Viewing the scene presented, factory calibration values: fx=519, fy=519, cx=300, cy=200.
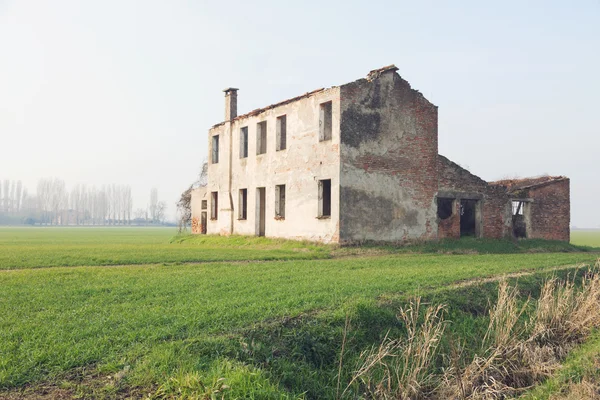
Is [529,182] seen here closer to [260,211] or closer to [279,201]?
[279,201]

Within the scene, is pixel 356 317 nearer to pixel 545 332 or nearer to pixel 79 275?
pixel 545 332

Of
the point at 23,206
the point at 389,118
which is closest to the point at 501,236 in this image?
the point at 389,118

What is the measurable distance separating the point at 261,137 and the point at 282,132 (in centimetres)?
158

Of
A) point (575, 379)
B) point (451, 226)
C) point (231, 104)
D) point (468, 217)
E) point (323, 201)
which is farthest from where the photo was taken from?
point (231, 104)

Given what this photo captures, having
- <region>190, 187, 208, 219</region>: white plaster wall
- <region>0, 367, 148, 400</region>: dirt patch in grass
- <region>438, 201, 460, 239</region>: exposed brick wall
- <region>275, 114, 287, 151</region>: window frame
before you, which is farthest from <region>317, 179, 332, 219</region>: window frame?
<region>0, 367, 148, 400</region>: dirt patch in grass

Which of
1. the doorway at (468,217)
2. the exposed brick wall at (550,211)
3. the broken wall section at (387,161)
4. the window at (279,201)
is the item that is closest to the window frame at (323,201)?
the broken wall section at (387,161)

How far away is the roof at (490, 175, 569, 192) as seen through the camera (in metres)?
26.3

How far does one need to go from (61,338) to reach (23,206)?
160412 millimetres

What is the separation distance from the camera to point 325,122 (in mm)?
21094

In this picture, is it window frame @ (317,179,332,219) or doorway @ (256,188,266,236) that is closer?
window frame @ (317,179,332,219)

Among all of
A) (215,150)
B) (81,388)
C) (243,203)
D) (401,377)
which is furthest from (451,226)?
(81,388)

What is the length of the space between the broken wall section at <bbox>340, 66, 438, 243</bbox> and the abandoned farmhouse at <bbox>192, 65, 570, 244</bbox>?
4 cm

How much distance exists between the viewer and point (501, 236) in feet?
79.8

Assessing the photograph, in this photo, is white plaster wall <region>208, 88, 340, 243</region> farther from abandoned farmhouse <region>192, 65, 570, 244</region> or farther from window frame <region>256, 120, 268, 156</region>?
window frame <region>256, 120, 268, 156</region>
